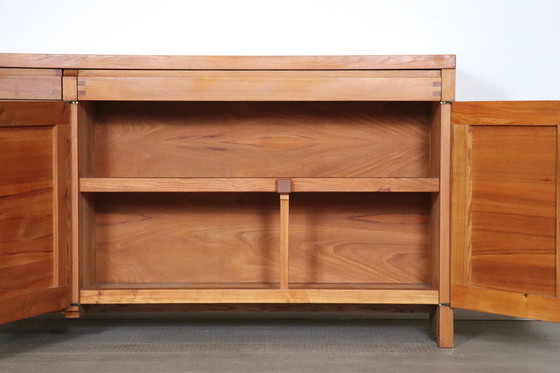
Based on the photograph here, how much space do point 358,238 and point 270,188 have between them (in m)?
0.48

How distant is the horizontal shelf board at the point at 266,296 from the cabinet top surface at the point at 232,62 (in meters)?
0.70

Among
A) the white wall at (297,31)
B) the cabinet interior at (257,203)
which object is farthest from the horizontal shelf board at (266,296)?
the white wall at (297,31)

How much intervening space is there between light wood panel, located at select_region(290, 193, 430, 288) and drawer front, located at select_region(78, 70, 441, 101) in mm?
471

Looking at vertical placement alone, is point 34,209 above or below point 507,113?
below

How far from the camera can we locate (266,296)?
7.95 feet

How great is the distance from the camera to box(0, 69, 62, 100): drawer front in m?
2.36

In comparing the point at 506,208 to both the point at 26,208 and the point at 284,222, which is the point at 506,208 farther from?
the point at 26,208

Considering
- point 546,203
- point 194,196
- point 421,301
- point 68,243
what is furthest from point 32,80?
point 546,203

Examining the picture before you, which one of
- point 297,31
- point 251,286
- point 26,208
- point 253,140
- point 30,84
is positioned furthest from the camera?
Answer: point 297,31

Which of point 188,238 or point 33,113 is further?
point 188,238

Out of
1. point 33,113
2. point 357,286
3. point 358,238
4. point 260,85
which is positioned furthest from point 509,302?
point 33,113

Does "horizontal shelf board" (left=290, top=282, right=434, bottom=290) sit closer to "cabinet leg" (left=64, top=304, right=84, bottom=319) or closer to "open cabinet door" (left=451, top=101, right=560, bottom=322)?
"open cabinet door" (left=451, top=101, right=560, bottom=322)

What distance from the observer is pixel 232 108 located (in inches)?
107

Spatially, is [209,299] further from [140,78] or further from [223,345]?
[140,78]
